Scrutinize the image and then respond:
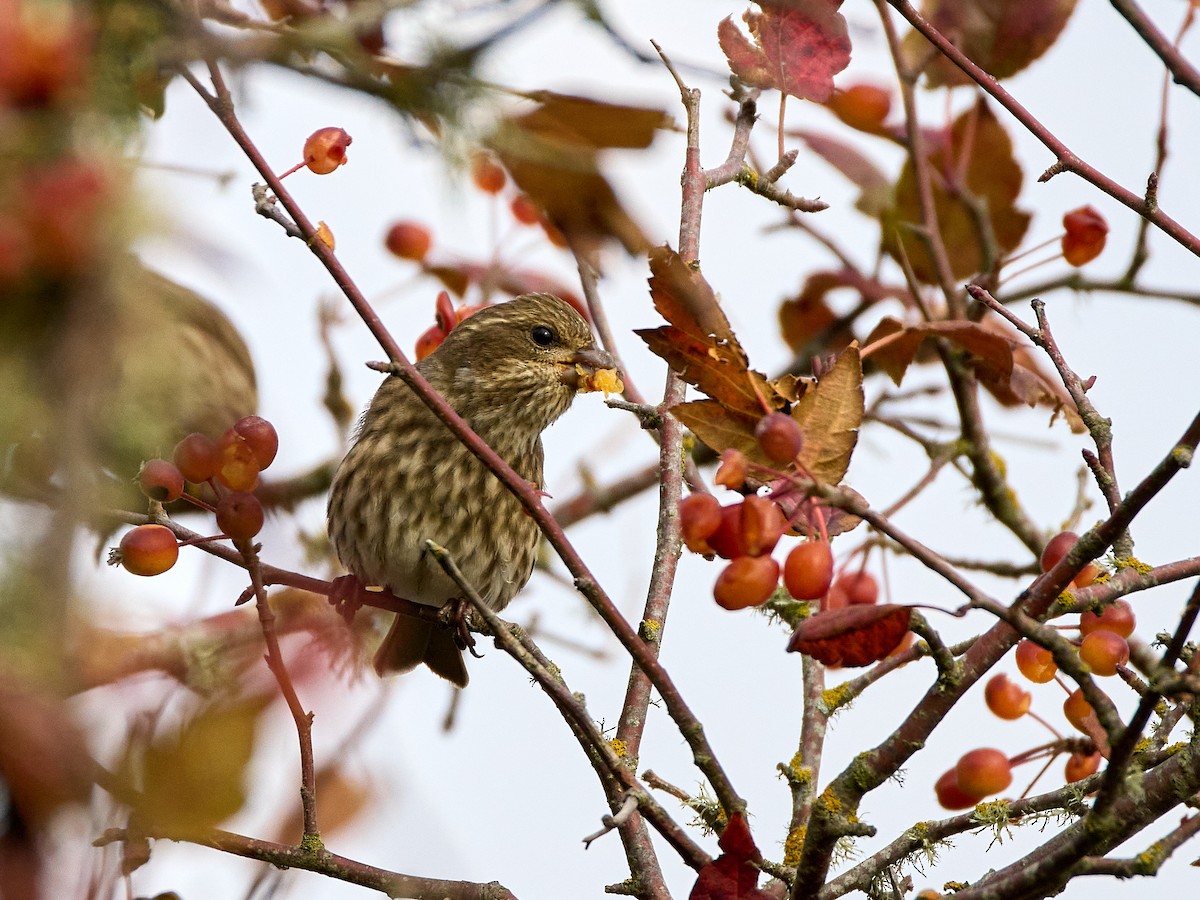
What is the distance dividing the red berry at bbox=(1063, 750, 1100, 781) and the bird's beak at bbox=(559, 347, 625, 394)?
1610 mm

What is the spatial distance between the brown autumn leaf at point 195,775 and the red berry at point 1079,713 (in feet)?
5.52

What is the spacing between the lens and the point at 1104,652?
2.22 meters

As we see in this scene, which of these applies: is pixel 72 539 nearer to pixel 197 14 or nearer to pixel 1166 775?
pixel 197 14

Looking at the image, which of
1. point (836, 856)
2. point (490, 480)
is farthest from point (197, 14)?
point (490, 480)

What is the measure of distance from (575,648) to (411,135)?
11.8 feet

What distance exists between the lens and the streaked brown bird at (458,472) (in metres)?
4.94

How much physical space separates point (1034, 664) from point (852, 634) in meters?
0.64

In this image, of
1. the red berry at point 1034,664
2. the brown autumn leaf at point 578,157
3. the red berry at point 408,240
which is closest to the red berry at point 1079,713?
the red berry at point 1034,664

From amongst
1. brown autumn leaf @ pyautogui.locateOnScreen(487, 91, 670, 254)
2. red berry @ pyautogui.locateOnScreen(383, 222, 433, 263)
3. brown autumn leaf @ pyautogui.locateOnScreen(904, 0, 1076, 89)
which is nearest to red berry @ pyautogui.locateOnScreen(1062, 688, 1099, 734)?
brown autumn leaf @ pyautogui.locateOnScreen(487, 91, 670, 254)

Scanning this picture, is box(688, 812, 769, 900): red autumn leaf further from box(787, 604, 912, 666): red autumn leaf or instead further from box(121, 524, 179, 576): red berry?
box(121, 524, 179, 576): red berry

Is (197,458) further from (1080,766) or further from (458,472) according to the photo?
(458,472)

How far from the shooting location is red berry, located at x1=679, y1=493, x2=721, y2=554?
2096mm

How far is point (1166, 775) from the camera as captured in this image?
2.21 metres

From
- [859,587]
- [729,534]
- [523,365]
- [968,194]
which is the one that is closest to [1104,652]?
[729,534]
